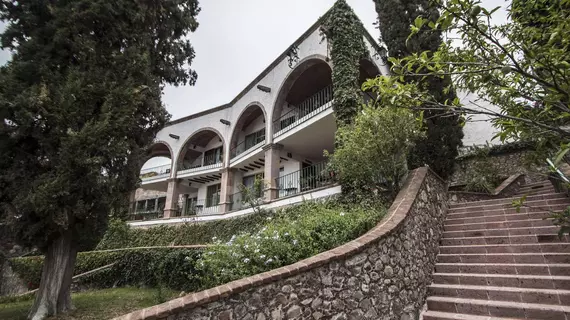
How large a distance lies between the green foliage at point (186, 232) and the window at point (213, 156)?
6.33 metres

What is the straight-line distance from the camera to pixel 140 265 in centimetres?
1108

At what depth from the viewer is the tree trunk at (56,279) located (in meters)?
6.21

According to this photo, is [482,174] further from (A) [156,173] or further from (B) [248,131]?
(A) [156,173]

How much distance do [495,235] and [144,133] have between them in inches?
359

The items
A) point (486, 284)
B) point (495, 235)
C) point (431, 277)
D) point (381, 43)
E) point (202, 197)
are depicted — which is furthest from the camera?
point (202, 197)

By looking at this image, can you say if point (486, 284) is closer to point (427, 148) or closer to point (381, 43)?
point (427, 148)

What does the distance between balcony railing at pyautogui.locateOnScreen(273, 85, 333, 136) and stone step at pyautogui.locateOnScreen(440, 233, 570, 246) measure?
6.63m

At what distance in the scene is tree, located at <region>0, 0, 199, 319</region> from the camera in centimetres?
590

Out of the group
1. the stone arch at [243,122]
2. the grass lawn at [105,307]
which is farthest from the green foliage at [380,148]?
the stone arch at [243,122]

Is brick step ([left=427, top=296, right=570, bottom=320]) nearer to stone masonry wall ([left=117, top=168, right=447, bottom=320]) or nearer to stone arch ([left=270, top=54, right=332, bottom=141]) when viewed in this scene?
stone masonry wall ([left=117, top=168, right=447, bottom=320])

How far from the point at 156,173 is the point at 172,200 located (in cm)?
666

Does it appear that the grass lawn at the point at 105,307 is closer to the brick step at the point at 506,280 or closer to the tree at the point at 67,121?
the tree at the point at 67,121

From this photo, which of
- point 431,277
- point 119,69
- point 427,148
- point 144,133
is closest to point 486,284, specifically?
point 431,277

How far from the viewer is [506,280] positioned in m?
4.07
